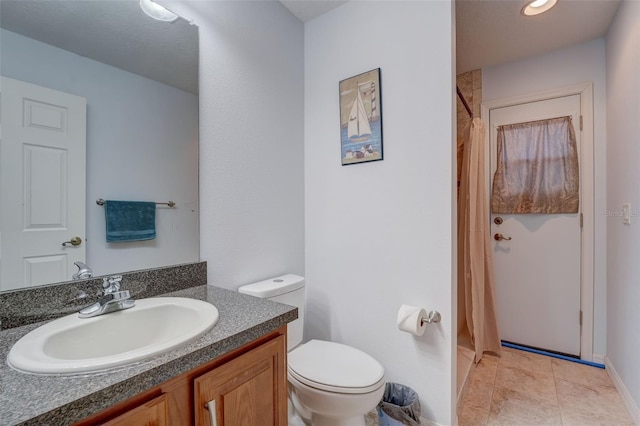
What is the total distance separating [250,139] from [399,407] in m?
1.58

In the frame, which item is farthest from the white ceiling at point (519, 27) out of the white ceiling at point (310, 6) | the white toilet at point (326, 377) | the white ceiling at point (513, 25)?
the white toilet at point (326, 377)

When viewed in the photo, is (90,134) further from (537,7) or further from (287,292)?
(537,7)

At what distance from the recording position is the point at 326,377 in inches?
48.6

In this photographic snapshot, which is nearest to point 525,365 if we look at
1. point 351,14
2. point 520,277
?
point 520,277

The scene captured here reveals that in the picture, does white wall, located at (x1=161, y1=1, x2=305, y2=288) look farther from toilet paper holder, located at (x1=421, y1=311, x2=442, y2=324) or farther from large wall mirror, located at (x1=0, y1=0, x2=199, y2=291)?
toilet paper holder, located at (x1=421, y1=311, x2=442, y2=324)

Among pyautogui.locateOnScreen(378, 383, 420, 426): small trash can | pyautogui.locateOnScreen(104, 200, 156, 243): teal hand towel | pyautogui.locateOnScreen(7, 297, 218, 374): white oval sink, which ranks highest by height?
pyautogui.locateOnScreen(104, 200, 156, 243): teal hand towel

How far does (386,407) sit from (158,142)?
1.65 m

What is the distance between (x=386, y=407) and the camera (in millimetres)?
1427

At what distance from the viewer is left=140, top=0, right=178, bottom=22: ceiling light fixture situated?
1.18 metres

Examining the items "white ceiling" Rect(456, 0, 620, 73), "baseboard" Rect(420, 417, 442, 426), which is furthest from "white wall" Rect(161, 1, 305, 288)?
"white ceiling" Rect(456, 0, 620, 73)

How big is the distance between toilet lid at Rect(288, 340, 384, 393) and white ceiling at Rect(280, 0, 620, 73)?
6.67 feet

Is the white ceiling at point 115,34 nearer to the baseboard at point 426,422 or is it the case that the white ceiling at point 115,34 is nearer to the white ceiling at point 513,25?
the white ceiling at point 513,25

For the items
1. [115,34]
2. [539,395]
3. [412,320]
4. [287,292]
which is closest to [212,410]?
[287,292]

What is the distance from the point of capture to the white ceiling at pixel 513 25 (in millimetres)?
1787
